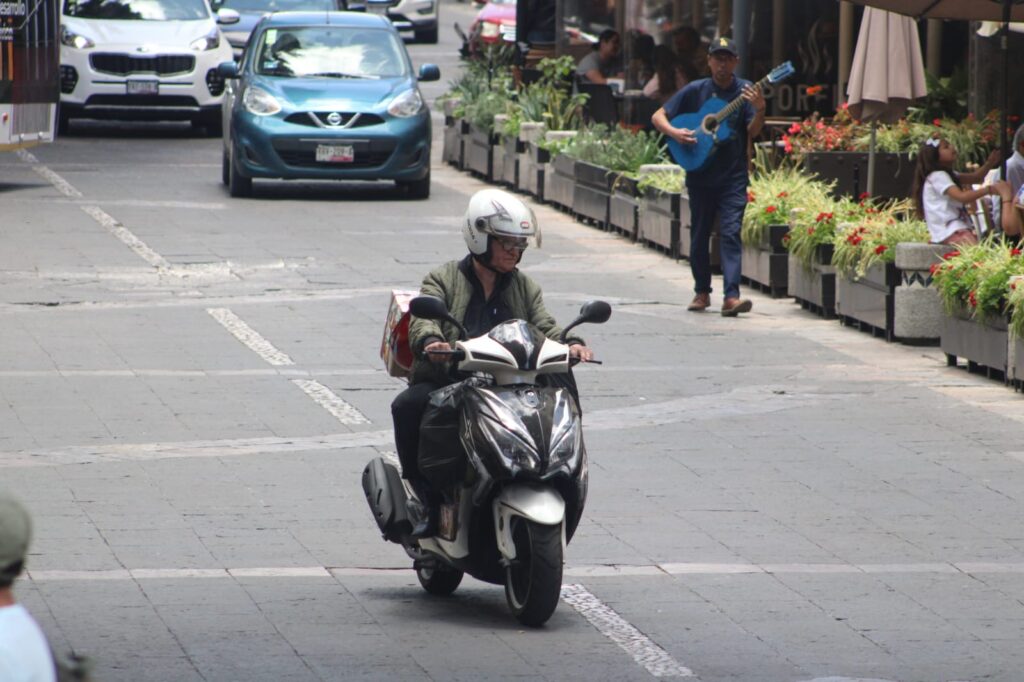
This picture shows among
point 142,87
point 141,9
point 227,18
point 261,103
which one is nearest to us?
point 261,103

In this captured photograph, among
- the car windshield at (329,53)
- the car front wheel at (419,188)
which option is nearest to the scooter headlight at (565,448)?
the car front wheel at (419,188)

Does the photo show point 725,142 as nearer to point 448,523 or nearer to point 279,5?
point 448,523

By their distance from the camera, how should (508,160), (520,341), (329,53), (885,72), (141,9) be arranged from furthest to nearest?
(141,9), (508,160), (329,53), (885,72), (520,341)

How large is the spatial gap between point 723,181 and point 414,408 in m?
7.77

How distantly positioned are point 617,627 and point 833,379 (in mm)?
5392

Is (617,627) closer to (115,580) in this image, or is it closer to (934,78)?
(115,580)

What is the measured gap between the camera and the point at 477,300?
24.2ft

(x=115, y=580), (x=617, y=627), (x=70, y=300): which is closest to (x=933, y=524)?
(x=617, y=627)

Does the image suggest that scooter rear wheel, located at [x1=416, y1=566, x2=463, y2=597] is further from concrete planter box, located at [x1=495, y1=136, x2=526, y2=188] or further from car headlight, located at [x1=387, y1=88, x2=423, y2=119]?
concrete planter box, located at [x1=495, y1=136, x2=526, y2=188]

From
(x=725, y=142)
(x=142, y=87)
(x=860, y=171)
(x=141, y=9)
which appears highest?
(x=141, y=9)

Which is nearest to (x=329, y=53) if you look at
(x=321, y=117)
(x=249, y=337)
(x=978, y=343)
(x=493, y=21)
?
(x=321, y=117)

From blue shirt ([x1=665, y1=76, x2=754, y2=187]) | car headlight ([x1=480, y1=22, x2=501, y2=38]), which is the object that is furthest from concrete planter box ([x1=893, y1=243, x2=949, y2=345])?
car headlight ([x1=480, y1=22, x2=501, y2=38])

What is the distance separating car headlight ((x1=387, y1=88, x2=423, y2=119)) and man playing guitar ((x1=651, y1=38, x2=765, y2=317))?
7447mm

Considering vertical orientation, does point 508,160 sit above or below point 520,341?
below
